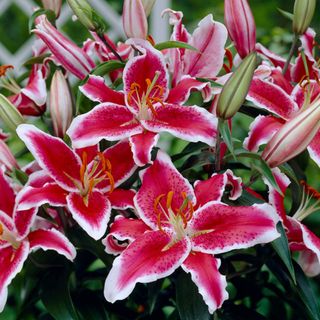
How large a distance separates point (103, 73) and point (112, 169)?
9 centimetres

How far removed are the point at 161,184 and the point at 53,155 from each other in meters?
0.10

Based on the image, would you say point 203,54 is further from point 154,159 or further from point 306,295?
point 306,295

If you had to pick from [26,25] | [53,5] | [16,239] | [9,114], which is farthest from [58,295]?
[26,25]

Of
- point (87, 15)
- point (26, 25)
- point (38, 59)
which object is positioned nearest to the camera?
point (87, 15)

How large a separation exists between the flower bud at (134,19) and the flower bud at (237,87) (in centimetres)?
13

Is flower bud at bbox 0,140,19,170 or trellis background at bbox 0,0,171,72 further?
trellis background at bbox 0,0,171,72

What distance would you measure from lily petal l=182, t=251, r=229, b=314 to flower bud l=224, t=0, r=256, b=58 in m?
0.23

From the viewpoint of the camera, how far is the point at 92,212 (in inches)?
27.8

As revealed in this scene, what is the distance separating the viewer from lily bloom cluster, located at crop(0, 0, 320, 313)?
2.23 feet

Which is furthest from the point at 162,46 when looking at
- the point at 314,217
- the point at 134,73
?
the point at 314,217

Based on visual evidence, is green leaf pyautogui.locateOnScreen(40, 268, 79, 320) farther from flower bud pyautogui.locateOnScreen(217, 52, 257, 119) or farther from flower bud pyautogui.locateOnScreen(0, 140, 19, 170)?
flower bud pyautogui.locateOnScreen(217, 52, 257, 119)

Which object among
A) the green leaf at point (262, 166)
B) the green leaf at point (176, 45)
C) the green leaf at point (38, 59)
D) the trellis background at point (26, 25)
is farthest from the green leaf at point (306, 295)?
the trellis background at point (26, 25)

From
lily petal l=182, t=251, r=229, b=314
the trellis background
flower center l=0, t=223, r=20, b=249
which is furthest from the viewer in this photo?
the trellis background

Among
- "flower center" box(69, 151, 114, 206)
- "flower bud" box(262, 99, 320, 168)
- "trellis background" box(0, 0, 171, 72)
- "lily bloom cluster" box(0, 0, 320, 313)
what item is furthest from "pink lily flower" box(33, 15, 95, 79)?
"trellis background" box(0, 0, 171, 72)
